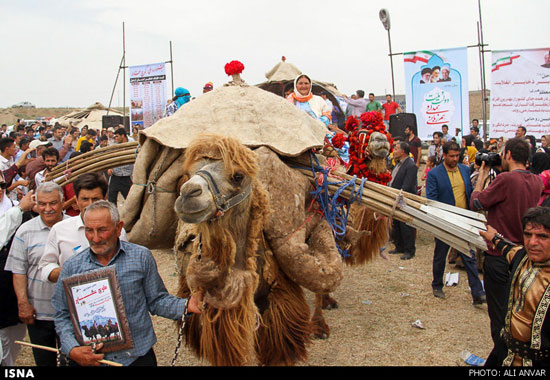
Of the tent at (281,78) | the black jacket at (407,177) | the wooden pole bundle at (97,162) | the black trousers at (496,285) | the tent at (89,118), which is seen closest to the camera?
the black trousers at (496,285)

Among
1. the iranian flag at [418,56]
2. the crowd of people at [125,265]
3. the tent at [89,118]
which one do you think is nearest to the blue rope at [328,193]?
the crowd of people at [125,265]

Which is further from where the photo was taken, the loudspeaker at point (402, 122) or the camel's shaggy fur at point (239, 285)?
the loudspeaker at point (402, 122)

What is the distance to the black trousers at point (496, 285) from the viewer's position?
3.99 meters

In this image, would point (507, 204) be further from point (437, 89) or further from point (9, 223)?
point (437, 89)

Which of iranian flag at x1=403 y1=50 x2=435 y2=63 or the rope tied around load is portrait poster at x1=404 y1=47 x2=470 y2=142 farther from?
the rope tied around load

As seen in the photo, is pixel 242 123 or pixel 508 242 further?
pixel 242 123

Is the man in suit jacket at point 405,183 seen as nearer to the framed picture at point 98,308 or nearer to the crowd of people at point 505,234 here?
the crowd of people at point 505,234

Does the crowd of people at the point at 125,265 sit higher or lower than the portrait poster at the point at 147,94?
lower

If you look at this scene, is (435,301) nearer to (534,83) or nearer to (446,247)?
(446,247)

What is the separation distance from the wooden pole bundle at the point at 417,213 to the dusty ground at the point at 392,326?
5.30ft

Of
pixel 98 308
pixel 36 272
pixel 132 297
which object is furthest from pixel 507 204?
pixel 36 272

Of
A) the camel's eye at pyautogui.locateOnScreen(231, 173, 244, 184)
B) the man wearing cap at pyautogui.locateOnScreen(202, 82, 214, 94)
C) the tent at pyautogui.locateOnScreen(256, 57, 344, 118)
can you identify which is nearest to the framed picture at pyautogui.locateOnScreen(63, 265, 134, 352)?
the camel's eye at pyautogui.locateOnScreen(231, 173, 244, 184)

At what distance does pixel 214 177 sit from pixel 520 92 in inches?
395

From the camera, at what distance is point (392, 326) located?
17.6 feet
